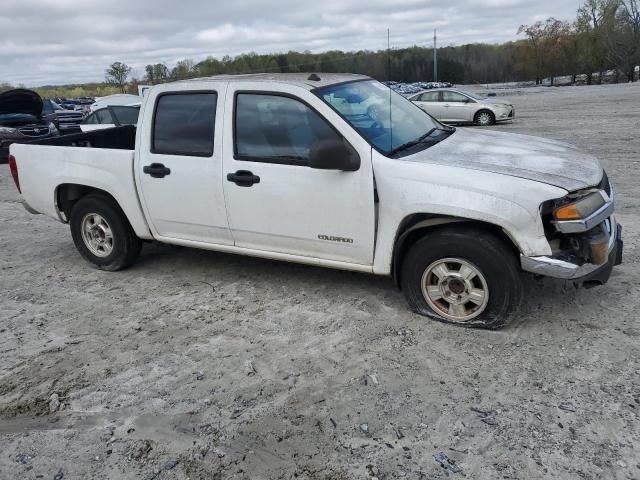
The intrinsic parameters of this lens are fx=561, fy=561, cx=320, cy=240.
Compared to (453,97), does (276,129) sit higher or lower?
higher

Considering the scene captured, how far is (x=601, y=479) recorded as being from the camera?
2.61 metres

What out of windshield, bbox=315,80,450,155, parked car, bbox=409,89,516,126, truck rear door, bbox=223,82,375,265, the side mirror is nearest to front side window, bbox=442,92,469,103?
parked car, bbox=409,89,516,126

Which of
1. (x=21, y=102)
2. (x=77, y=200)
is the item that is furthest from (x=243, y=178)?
(x=21, y=102)

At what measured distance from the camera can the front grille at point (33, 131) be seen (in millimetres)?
15375

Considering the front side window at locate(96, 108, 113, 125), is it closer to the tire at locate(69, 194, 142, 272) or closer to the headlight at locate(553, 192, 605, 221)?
the tire at locate(69, 194, 142, 272)

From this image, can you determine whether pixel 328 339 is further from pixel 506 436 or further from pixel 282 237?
pixel 506 436

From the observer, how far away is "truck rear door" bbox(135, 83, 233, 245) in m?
4.75

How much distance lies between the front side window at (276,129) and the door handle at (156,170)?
766mm

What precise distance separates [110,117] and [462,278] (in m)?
11.8

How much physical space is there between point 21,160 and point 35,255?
1181 millimetres

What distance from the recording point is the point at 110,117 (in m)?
13.5

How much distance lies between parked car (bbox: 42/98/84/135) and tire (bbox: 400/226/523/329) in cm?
1463

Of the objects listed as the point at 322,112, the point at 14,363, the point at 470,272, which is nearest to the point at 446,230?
the point at 470,272

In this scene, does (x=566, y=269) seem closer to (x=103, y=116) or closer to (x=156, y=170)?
(x=156, y=170)
